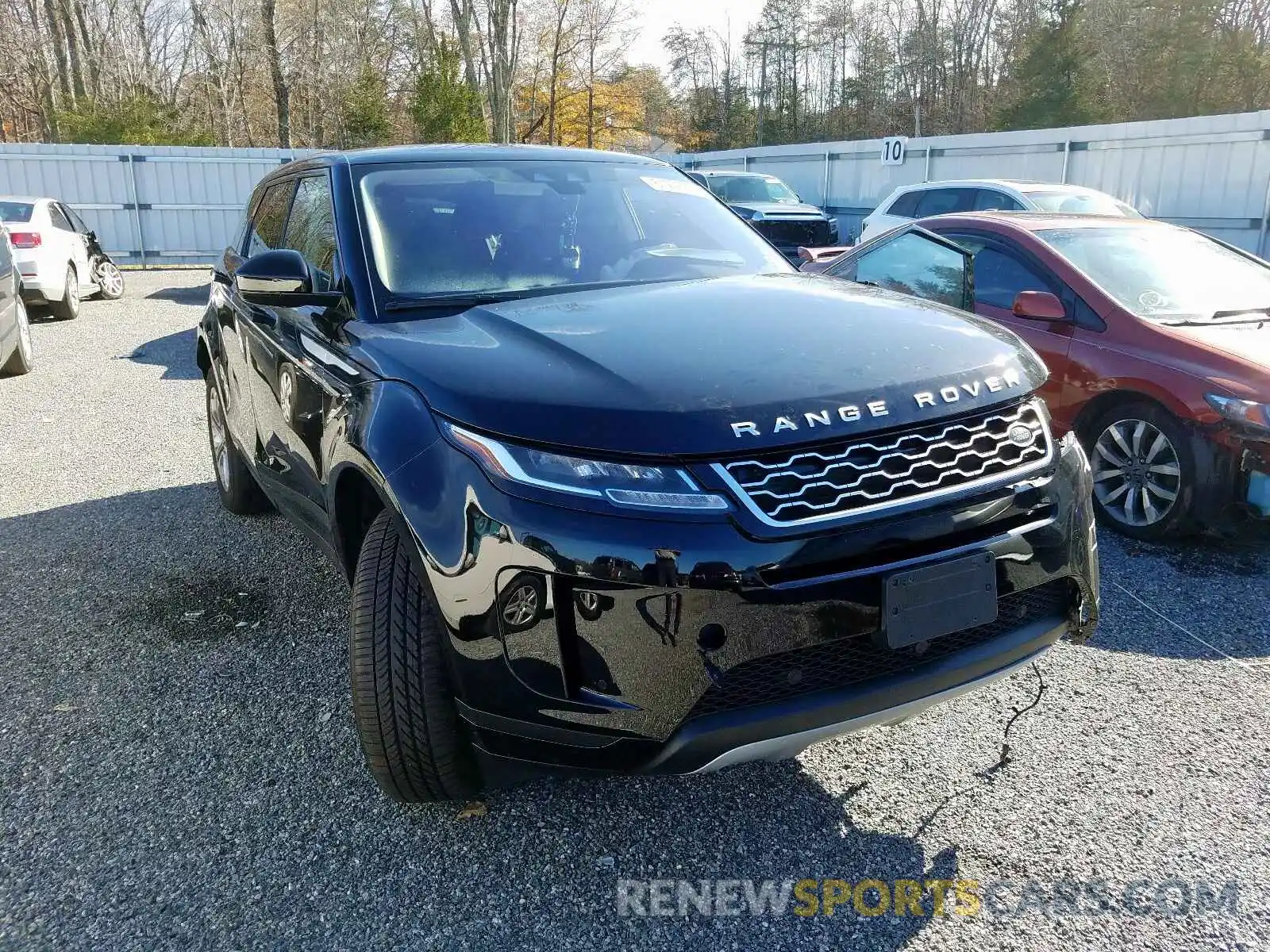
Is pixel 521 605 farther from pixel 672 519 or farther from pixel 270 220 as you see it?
pixel 270 220

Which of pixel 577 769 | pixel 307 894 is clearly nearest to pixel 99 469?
pixel 307 894

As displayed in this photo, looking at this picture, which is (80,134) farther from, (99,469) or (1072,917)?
(1072,917)

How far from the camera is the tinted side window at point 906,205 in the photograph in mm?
11258

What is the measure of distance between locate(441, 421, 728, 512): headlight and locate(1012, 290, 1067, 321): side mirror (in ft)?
11.5

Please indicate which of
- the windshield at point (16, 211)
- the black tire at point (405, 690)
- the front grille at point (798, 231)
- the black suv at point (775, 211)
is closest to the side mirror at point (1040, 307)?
the black tire at point (405, 690)

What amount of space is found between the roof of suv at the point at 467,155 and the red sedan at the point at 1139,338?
75.3 inches

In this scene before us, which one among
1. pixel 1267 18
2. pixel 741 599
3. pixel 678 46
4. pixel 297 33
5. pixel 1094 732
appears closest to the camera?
pixel 741 599

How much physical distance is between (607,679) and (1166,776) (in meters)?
1.75

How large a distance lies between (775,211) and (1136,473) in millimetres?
11834

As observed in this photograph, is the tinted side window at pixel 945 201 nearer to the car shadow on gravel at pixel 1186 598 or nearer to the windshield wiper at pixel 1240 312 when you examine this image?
the windshield wiper at pixel 1240 312

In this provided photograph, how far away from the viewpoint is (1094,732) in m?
2.96

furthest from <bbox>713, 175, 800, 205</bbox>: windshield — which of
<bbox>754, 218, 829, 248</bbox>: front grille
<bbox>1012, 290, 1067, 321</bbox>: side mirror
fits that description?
<bbox>1012, 290, 1067, 321</bbox>: side mirror

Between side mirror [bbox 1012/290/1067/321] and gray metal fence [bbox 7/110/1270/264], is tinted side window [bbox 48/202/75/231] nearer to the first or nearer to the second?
gray metal fence [bbox 7/110/1270/264]

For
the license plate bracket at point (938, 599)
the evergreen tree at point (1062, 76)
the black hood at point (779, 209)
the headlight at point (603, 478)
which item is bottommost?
the license plate bracket at point (938, 599)
